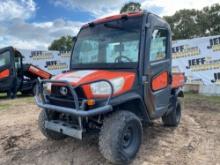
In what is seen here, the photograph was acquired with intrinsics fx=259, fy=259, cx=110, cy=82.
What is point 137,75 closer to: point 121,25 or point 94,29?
point 121,25

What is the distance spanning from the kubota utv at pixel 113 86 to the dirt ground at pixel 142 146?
0.32 meters

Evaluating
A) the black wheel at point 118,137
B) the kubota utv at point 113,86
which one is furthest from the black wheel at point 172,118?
the black wheel at point 118,137

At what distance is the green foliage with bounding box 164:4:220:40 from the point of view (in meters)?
27.0

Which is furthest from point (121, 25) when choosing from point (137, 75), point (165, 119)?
point (165, 119)

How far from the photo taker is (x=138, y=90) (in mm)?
3844

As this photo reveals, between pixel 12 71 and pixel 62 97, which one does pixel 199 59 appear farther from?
pixel 62 97

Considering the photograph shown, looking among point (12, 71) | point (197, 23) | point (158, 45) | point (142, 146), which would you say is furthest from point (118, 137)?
point (197, 23)

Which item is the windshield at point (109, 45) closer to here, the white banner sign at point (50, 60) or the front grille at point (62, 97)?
the front grille at point (62, 97)

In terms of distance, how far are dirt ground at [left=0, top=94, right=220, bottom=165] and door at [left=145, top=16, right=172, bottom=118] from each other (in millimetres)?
593

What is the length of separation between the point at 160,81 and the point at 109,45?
43.3 inches

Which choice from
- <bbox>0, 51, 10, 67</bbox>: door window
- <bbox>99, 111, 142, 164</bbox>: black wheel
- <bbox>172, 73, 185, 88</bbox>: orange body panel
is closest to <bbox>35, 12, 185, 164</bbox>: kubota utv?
<bbox>99, 111, 142, 164</bbox>: black wheel

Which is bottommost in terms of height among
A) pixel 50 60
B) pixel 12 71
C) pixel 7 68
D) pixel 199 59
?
pixel 12 71

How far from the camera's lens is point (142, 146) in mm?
4340

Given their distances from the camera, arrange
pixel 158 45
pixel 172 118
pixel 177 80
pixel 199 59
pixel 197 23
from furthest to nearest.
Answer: pixel 197 23 < pixel 199 59 < pixel 177 80 < pixel 172 118 < pixel 158 45
